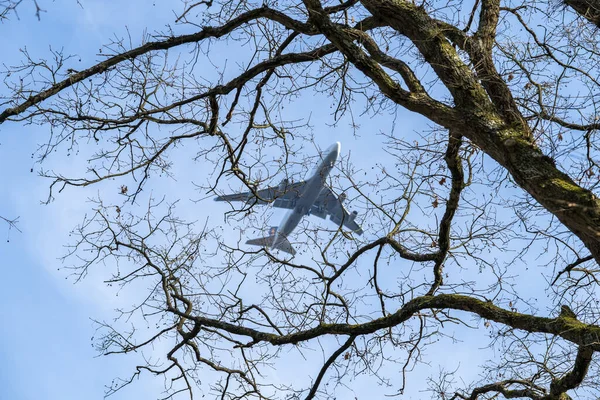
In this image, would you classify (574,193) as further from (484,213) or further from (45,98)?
(45,98)

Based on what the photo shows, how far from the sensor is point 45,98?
6.95 m

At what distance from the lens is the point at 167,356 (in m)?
8.03

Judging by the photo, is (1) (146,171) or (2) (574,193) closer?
(2) (574,193)

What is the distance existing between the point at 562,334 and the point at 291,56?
3840 mm

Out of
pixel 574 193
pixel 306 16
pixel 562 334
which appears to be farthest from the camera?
pixel 306 16

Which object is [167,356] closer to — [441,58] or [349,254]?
[349,254]

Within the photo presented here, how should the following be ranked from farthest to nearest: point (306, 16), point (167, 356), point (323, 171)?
point (323, 171), point (167, 356), point (306, 16)

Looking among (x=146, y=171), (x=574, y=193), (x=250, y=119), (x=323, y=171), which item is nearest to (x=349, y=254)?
(x=323, y=171)

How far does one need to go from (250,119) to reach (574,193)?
14.7ft

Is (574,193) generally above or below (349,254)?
below

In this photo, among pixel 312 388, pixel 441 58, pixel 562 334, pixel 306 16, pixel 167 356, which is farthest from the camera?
pixel 167 356

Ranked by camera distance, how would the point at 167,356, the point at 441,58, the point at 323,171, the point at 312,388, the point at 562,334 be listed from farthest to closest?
1. the point at 323,171
2. the point at 167,356
3. the point at 312,388
4. the point at 441,58
5. the point at 562,334

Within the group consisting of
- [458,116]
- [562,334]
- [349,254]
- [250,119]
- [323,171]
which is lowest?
[562,334]

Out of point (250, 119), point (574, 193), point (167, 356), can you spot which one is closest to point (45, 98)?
point (250, 119)
